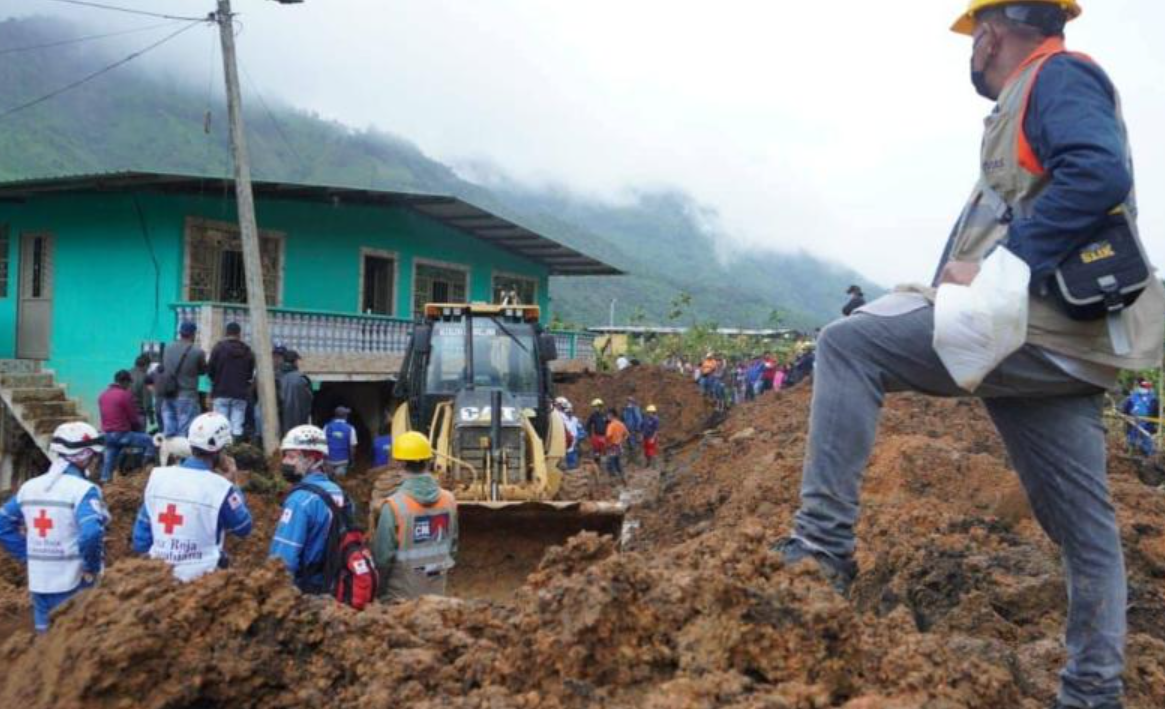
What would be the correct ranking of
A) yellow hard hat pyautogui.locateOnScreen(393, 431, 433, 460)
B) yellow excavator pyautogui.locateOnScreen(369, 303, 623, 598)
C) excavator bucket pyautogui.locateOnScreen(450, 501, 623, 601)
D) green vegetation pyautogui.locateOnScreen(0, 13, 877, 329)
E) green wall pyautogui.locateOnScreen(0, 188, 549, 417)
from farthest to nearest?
green vegetation pyautogui.locateOnScreen(0, 13, 877, 329), green wall pyautogui.locateOnScreen(0, 188, 549, 417), yellow excavator pyautogui.locateOnScreen(369, 303, 623, 598), excavator bucket pyautogui.locateOnScreen(450, 501, 623, 601), yellow hard hat pyautogui.locateOnScreen(393, 431, 433, 460)

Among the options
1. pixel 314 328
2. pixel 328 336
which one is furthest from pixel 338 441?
pixel 328 336

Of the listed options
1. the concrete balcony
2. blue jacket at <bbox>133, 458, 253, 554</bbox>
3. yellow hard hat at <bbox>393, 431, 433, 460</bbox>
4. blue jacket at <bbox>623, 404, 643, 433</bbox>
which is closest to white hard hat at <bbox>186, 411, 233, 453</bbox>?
blue jacket at <bbox>133, 458, 253, 554</bbox>

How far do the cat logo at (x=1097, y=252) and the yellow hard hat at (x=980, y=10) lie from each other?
2.18 ft

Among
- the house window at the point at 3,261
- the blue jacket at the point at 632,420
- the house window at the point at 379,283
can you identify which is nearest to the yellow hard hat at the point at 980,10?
the house window at the point at 379,283

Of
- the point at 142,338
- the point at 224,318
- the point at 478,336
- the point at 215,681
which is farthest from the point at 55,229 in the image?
the point at 215,681

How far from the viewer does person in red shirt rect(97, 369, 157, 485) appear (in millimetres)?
12492

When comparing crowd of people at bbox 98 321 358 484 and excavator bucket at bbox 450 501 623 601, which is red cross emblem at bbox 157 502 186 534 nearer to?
excavator bucket at bbox 450 501 623 601

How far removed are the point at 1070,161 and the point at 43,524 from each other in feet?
17.1

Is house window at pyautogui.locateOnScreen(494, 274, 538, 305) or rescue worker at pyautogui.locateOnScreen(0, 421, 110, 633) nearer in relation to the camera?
rescue worker at pyautogui.locateOnScreen(0, 421, 110, 633)

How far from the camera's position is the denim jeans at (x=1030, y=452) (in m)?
2.40

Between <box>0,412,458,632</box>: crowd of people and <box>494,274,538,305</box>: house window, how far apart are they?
1815cm

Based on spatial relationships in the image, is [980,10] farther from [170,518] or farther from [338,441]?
[338,441]

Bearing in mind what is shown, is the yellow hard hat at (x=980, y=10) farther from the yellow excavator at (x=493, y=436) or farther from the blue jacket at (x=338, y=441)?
the blue jacket at (x=338, y=441)

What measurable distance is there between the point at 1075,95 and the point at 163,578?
2556mm
